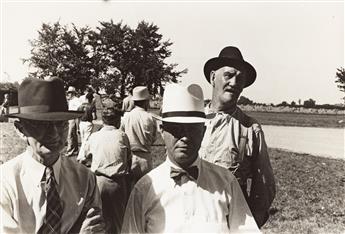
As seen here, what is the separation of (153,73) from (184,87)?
17.5 m

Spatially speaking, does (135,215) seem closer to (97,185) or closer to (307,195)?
(97,185)

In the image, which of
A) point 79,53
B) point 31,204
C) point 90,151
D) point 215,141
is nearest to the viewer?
point 31,204

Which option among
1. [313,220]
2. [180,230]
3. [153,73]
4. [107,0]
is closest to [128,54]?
[153,73]

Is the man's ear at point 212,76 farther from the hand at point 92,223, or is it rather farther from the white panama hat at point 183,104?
the hand at point 92,223

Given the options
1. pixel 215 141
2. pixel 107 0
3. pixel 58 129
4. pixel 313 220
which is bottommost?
pixel 313 220

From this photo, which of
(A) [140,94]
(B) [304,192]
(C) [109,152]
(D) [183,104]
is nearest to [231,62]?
(D) [183,104]

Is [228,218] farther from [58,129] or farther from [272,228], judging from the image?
[272,228]

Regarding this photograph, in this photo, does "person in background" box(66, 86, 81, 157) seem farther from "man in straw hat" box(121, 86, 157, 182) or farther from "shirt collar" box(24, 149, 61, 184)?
"shirt collar" box(24, 149, 61, 184)

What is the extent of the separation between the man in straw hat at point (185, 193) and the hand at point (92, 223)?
229mm

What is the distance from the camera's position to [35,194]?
9.02 feet

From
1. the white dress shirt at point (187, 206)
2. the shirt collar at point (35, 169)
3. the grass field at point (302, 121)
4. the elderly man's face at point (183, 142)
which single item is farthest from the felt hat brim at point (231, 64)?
the grass field at point (302, 121)

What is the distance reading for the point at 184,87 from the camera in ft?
10.6

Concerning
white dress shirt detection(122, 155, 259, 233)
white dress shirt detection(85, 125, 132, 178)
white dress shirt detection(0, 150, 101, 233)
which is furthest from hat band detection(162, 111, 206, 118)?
white dress shirt detection(85, 125, 132, 178)

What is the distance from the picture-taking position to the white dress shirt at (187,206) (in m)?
2.91
